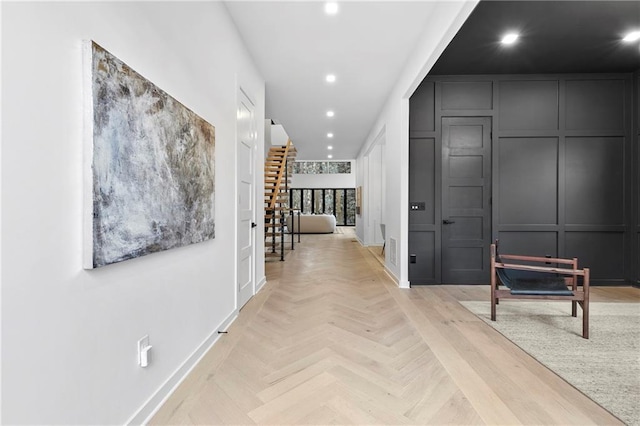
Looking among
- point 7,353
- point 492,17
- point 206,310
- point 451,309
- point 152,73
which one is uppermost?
point 492,17

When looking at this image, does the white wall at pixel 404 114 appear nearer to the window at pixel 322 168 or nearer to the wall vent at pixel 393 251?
the wall vent at pixel 393 251

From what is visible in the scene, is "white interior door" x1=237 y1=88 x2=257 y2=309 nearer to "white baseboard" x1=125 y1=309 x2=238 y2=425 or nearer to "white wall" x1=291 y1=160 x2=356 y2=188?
"white baseboard" x1=125 y1=309 x2=238 y2=425

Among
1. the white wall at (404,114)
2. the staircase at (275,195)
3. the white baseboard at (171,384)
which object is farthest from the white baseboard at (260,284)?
the white wall at (404,114)

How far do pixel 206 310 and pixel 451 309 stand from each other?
2453 millimetres

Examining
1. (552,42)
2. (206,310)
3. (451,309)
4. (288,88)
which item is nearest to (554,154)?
(552,42)

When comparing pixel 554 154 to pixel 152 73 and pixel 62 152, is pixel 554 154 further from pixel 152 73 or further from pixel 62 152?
pixel 62 152

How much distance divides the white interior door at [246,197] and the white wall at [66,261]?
1.20 meters

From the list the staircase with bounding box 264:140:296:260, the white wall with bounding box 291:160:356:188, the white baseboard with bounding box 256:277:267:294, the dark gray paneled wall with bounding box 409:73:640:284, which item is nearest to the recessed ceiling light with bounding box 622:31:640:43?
the dark gray paneled wall with bounding box 409:73:640:284

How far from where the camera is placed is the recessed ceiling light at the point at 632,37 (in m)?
3.07

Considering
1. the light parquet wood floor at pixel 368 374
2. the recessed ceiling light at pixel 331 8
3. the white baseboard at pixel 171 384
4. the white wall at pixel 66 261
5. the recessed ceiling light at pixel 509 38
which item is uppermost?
A: the recessed ceiling light at pixel 509 38

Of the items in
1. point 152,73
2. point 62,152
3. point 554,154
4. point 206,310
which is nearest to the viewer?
point 62,152

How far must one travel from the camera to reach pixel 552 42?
3213mm

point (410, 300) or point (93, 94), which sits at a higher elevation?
point (93, 94)

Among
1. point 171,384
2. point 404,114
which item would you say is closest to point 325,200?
point 404,114
